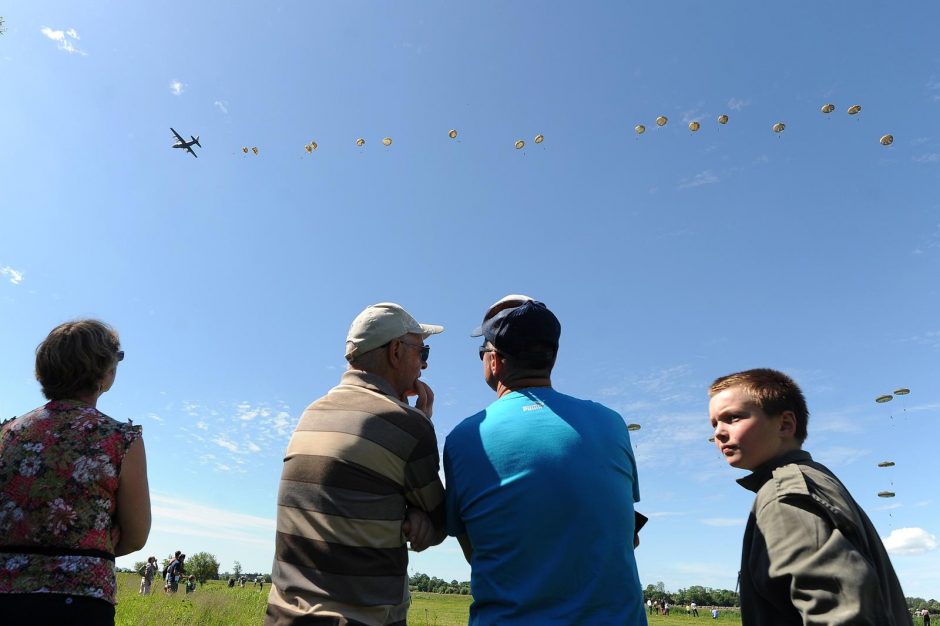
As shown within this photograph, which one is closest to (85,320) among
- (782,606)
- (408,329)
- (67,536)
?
(67,536)

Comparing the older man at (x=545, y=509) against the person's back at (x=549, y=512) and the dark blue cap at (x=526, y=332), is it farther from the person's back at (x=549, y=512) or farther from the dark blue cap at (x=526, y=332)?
the dark blue cap at (x=526, y=332)

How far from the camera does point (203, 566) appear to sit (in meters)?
75.8

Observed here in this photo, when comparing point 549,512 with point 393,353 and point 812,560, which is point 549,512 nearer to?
point 812,560

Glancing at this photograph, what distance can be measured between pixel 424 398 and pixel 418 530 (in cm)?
85

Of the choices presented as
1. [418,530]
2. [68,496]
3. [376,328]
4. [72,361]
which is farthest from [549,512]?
[72,361]

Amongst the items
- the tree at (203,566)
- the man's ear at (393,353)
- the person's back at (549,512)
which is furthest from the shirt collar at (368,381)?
the tree at (203,566)

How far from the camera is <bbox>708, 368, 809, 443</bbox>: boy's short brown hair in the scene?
9.97 ft

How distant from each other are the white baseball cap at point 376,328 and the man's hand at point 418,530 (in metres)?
0.95

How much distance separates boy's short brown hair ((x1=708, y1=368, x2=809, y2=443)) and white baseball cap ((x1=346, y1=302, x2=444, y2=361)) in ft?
6.08

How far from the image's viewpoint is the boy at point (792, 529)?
85.7 inches

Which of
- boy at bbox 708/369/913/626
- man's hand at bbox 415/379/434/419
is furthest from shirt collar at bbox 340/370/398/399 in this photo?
boy at bbox 708/369/913/626

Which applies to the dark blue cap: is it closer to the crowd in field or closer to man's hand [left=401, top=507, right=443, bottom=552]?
the crowd in field

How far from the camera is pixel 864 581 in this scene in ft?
7.06

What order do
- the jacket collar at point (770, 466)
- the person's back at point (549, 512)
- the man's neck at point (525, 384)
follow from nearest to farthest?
1. the person's back at point (549, 512)
2. the jacket collar at point (770, 466)
3. the man's neck at point (525, 384)
